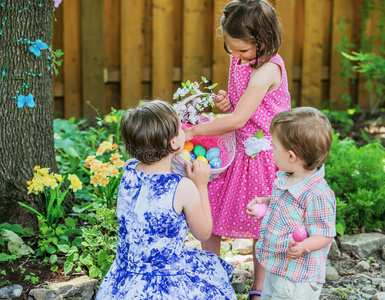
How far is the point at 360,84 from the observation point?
273 inches

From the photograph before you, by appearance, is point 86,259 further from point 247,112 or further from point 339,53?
point 339,53

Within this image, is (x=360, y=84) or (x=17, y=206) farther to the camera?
(x=360, y=84)

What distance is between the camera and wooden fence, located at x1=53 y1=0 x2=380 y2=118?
5.91 meters

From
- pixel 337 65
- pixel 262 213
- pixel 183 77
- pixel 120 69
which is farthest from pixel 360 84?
pixel 262 213

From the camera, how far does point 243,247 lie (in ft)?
12.3

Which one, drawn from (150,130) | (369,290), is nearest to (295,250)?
(150,130)

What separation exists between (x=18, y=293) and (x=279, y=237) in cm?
138

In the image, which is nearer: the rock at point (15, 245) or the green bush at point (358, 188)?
the rock at point (15, 245)

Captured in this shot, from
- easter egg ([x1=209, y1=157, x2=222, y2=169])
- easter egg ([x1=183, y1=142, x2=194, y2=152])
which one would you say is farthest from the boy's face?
easter egg ([x1=183, y1=142, x2=194, y2=152])

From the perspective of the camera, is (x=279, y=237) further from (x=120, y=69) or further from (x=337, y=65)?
(x=337, y=65)

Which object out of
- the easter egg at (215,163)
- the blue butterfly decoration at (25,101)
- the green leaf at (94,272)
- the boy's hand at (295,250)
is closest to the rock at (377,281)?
the easter egg at (215,163)

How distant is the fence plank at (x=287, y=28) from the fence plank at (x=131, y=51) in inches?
60.0

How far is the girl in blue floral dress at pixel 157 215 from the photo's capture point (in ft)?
7.97

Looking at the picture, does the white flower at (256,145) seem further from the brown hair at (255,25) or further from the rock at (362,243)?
the rock at (362,243)
